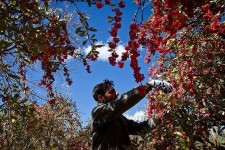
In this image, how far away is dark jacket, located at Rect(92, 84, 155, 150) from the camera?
3298 mm

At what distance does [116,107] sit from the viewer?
3342 millimetres

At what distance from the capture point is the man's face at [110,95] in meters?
3.82

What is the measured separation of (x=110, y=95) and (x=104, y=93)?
9cm

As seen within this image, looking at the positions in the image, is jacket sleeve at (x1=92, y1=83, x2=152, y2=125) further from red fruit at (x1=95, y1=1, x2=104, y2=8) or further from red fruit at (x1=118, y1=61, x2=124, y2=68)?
red fruit at (x1=95, y1=1, x2=104, y2=8)

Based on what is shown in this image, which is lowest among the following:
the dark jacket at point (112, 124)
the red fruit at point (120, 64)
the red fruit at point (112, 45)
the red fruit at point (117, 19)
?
the dark jacket at point (112, 124)

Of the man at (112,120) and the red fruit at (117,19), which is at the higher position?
the red fruit at (117,19)

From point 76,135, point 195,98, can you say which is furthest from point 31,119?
point 76,135

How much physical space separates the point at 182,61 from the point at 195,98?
107 cm

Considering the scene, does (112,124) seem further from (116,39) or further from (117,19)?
(117,19)

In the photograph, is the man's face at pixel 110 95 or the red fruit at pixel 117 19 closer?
the red fruit at pixel 117 19

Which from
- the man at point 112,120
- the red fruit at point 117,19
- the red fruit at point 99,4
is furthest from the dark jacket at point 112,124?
the red fruit at point 99,4

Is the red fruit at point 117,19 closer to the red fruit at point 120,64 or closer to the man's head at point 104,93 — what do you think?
the red fruit at point 120,64

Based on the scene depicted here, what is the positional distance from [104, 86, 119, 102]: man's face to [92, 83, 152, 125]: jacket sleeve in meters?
0.20

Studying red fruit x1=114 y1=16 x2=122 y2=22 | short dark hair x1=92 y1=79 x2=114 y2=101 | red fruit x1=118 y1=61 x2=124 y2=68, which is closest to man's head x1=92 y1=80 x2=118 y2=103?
short dark hair x1=92 y1=79 x2=114 y2=101
